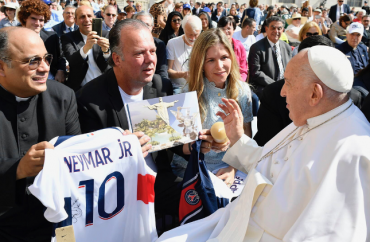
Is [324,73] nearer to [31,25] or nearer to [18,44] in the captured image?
[18,44]

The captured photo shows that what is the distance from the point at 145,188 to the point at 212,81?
4.77 feet

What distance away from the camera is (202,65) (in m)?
3.33

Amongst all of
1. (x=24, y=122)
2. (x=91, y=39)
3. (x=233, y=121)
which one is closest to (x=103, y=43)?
(x=91, y=39)

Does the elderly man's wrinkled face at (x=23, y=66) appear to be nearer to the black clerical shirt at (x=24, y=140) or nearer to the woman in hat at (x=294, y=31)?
the black clerical shirt at (x=24, y=140)

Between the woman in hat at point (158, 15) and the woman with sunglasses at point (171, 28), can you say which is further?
the woman in hat at point (158, 15)

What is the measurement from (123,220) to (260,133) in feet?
5.60

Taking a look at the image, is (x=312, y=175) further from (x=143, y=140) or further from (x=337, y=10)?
(x=337, y=10)

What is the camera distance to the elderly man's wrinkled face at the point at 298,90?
6.48ft

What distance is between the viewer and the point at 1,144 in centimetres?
234

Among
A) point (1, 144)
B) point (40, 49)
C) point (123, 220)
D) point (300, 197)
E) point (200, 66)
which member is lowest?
point (123, 220)

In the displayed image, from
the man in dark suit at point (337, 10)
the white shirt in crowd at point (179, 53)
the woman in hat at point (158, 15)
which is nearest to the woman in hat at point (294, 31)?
the woman in hat at point (158, 15)

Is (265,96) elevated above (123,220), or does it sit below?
above

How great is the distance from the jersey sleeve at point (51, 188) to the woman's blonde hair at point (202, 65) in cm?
163

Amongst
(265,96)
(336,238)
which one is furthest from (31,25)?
(336,238)
